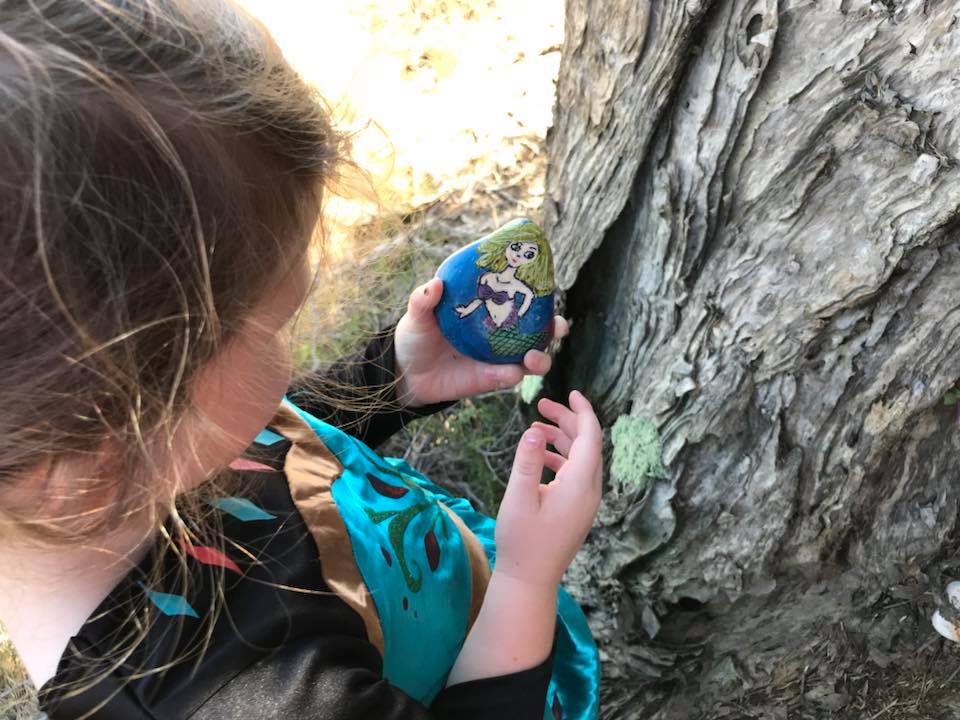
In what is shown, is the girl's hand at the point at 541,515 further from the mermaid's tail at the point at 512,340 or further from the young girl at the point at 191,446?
the mermaid's tail at the point at 512,340

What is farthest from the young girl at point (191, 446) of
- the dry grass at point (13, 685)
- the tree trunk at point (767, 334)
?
the dry grass at point (13, 685)

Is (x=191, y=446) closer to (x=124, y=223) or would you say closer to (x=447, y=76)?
(x=124, y=223)

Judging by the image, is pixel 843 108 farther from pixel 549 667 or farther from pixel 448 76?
pixel 448 76

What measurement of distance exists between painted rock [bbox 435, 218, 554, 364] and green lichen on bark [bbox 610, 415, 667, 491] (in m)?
0.28

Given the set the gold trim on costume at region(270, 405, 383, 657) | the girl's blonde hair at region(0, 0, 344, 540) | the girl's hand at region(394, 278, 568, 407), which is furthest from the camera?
the girl's hand at region(394, 278, 568, 407)

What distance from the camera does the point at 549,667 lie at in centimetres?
115

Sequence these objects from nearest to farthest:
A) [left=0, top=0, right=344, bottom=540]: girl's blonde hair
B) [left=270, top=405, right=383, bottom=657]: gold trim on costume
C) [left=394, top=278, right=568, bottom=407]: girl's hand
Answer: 1. [left=0, top=0, right=344, bottom=540]: girl's blonde hair
2. [left=270, top=405, right=383, bottom=657]: gold trim on costume
3. [left=394, top=278, right=568, bottom=407]: girl's hand

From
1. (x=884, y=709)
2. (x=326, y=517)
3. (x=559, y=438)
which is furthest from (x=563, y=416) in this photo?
(x=884, y=709)

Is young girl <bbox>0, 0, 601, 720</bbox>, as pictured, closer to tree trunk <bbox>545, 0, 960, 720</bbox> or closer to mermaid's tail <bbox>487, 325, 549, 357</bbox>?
mermaid's tail <bbox>487, 325, 549, 357</bbox>

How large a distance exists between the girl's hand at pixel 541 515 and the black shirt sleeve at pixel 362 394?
378 mm

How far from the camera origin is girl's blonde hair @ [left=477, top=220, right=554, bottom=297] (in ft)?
4.47

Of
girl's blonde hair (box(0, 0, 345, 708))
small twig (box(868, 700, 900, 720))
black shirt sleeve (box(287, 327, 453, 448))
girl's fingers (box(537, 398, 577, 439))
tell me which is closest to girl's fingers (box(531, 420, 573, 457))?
girl's fingers (box(537, 398, 577, 439))

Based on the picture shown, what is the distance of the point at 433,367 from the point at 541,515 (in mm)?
444

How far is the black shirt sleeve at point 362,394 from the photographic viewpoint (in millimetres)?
1510
